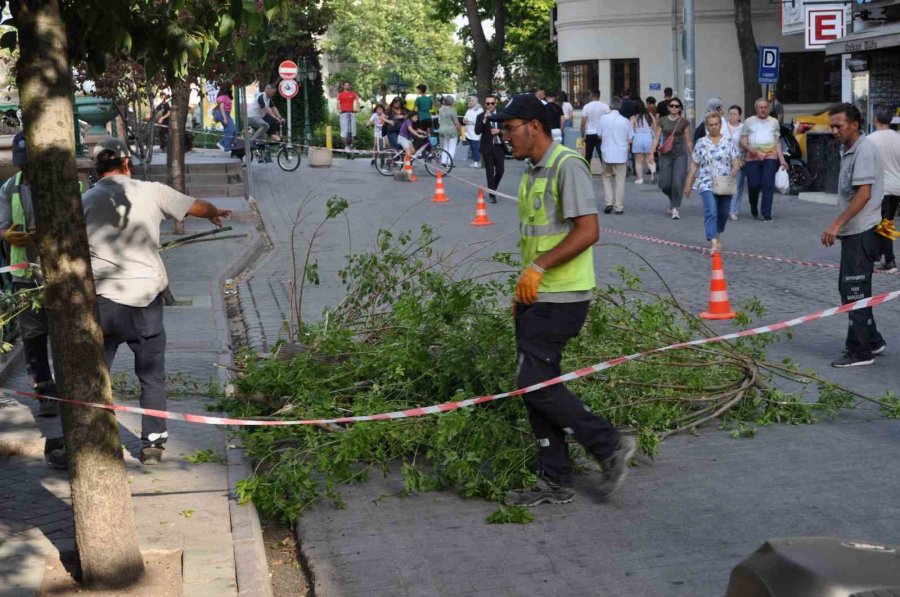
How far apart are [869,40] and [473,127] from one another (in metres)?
11.7

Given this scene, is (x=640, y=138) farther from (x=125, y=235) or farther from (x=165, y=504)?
(x=165, y=504)

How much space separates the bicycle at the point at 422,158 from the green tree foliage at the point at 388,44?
49.1 m

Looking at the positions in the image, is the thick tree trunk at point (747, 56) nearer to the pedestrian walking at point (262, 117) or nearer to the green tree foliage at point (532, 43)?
the pedestrian walking at point (262, 117)

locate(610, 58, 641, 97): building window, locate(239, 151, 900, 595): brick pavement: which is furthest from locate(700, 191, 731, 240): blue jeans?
locate(610, 58, 641, 97): building window

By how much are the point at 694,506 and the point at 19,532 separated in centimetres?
299

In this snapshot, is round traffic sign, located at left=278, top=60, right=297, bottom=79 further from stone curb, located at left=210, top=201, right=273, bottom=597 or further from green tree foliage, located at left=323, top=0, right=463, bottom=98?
green tree foliage, located at left=323, top=0, right=463, bottom=98

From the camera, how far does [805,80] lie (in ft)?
123

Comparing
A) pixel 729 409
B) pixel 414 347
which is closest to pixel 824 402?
pixel 729 409

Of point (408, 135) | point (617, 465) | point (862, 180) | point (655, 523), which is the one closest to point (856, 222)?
point (862, 180)

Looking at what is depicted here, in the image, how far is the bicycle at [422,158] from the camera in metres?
28.0

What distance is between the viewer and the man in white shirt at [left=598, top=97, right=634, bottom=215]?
19.2 m

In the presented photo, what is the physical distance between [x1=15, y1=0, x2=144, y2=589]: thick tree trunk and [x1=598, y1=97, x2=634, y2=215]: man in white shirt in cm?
1510

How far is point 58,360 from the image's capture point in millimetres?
4727

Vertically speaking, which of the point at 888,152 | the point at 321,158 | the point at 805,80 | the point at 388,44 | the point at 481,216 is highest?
the point at 388,44
